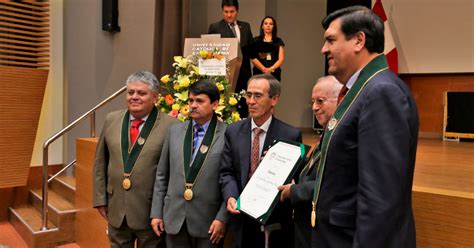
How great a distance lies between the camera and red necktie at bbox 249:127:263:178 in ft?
7.22

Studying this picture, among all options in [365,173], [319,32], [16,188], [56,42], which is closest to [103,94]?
[56,42]

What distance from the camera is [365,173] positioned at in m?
1.25

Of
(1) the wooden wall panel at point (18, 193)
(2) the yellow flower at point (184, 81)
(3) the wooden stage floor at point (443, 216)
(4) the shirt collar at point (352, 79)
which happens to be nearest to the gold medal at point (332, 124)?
(4) the shirt collar at point (352, 79)

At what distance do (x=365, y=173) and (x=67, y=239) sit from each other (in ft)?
14.3

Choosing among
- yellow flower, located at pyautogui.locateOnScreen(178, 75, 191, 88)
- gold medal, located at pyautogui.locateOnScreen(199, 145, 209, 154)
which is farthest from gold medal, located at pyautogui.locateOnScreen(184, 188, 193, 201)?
yellow flower, located at pyautogui.locateOnScreen(178, 75, 191, 88)

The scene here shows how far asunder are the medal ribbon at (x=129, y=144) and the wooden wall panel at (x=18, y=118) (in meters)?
3.52

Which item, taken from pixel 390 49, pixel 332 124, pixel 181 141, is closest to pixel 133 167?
pixel 181 141

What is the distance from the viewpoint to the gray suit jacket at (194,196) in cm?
232

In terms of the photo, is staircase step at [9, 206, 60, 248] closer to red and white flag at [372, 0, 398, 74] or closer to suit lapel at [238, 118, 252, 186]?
suit lapel at [238, 118, 252, 186]

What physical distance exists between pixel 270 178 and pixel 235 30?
304cm

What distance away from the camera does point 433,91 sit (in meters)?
6.64

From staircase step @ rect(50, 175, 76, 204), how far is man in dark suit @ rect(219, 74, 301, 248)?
11.9 feet

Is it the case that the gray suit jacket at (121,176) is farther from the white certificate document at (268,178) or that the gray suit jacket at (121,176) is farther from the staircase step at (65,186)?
the staircase step at (65,186)

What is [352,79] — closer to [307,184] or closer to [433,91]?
[307,184]
